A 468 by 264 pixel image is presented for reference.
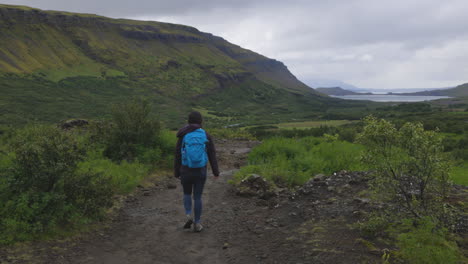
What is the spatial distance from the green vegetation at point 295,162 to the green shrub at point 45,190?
548cm

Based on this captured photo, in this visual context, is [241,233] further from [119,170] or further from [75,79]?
[75,79]

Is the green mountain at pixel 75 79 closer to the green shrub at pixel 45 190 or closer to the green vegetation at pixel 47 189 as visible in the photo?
the green vegetation at pixel 47 189

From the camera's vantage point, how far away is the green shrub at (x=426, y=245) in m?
4.11

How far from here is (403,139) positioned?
5109 mm

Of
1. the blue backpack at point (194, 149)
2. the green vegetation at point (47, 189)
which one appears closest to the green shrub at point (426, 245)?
the blue backpack at point (194, 149)

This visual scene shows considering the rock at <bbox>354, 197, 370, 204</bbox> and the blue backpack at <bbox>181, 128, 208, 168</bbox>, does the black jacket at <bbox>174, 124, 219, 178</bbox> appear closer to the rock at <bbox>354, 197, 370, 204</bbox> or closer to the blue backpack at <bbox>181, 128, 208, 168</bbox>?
the blue backpack at <bbox>181, 128, 208, 168</bbox>

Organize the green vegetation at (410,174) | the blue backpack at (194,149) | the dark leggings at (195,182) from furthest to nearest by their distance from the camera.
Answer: the dark leggings at (195,182)
the blue backpack at (194,149)
the green vegetation at (410,174)

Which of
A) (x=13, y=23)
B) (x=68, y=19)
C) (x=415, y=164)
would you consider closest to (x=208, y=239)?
(x=415, y=164)

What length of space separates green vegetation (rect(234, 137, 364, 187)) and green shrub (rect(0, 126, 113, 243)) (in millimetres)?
5478

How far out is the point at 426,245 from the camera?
4.38m

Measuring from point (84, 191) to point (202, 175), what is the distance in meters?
2.61

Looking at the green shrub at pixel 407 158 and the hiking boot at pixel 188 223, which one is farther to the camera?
the hiking boot at pixel 188 223

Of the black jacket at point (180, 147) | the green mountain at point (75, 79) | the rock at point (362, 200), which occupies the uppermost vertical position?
the green mountain at point (75, 79)

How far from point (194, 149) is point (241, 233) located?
2.08 meters
